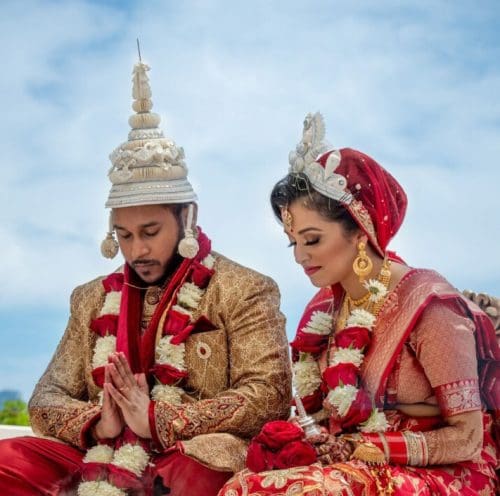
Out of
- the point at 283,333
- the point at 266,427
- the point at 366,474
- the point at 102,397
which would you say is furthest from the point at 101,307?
the point at 366,474

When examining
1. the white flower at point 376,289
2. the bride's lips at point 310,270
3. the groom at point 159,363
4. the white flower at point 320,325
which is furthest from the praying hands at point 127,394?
the white flower at point 376,289

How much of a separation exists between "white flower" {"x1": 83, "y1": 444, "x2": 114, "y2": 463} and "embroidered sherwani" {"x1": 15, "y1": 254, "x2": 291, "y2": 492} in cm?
8

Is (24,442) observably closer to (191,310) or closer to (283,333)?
(191,310)

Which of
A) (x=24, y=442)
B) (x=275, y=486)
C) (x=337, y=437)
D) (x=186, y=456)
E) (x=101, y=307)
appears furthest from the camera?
(x=101, y=307)

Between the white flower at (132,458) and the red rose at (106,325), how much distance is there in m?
0.58

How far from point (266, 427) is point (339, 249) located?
0.76 metres

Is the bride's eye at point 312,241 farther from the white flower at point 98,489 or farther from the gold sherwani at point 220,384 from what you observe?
the white flower at point 98,489

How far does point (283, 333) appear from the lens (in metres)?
4.64

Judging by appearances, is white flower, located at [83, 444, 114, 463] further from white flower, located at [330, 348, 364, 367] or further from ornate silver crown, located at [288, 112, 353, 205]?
ornate silver crown, located at [288, 112, 353, 205]

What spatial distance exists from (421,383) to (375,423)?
9.3 inches

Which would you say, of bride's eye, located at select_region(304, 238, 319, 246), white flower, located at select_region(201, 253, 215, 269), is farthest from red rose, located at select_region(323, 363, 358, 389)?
white flower, located at select_region(201, 253, 215, 269)

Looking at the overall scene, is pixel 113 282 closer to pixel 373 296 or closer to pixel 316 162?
pixel 316 162

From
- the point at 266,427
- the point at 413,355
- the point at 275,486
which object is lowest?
the point at 275,486

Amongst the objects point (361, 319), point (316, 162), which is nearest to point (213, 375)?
point (361, 319)
